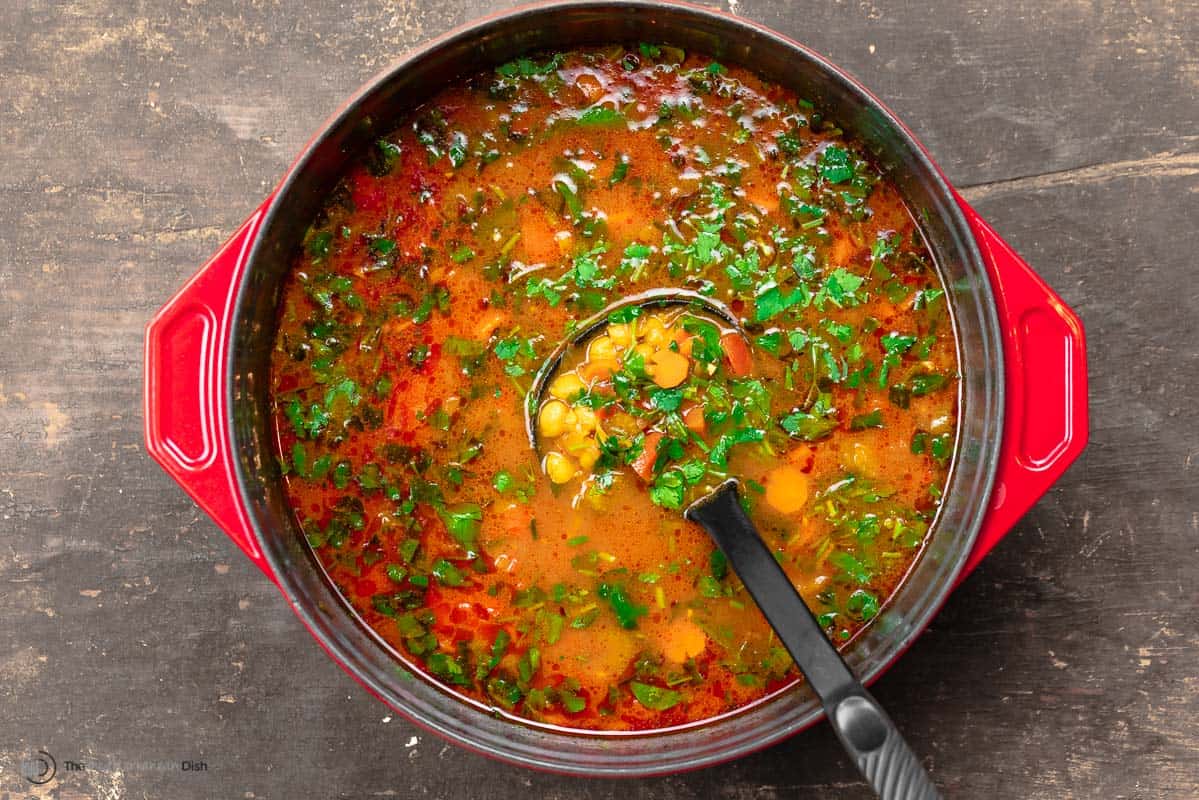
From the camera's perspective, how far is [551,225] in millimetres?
1991

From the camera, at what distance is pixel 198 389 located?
1.87m

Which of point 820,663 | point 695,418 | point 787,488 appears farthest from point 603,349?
point 820,663

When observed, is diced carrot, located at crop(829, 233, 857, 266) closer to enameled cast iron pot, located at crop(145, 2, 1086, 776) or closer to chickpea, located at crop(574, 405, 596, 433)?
enameled cast iron pot, located at crop(145, 2, 1086, 776)

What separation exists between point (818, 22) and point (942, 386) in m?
0.99

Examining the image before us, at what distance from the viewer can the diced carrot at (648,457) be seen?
197 cm

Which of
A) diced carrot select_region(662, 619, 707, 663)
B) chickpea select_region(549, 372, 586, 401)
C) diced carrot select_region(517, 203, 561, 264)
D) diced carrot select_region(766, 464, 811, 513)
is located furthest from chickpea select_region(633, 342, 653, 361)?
diced carrot select_region(662, 619, 707, 663)

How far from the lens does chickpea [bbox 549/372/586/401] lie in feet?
6.54

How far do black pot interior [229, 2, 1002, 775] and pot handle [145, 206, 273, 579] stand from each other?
60 mm

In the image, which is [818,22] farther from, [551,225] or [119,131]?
[119,131]

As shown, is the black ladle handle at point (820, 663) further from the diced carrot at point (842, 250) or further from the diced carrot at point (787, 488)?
the diced carrot at point (842, 250)

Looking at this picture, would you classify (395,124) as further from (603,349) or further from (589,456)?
(589,456)

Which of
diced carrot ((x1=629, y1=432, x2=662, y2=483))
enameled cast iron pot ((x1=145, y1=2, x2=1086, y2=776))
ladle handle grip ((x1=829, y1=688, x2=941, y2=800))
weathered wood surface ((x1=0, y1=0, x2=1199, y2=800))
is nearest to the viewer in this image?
ladle handle grip ((x1=829, y1=688, x2=941, y2=800))

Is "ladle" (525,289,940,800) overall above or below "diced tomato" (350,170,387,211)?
below

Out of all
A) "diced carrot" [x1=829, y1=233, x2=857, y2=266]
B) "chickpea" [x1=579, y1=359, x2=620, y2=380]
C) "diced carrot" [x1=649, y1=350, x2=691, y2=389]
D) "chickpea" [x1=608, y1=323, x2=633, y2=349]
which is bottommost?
"chickpea" [x1=579, y1=359, x2=620, y2=380]
